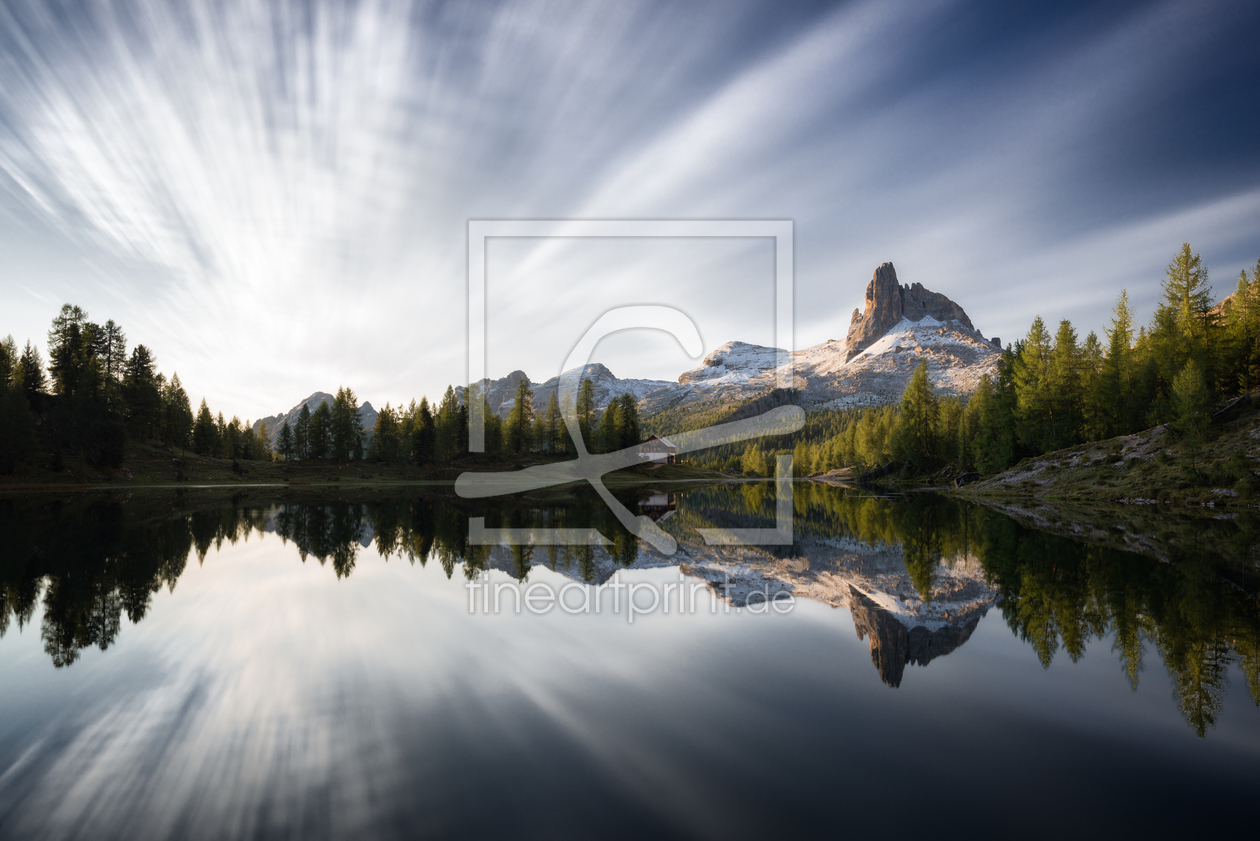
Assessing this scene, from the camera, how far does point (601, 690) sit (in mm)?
8578

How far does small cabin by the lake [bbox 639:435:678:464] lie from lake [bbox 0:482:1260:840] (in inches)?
3053

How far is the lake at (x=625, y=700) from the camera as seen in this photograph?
5449 mm

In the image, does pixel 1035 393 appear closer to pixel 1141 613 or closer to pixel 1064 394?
pixel 1064 394

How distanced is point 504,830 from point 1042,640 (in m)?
11.5

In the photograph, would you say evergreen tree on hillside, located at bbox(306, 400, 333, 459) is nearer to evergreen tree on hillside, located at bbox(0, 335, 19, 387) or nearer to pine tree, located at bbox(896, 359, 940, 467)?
evergreen tree on hillside, located at bbox(0, 335, 19, 387)

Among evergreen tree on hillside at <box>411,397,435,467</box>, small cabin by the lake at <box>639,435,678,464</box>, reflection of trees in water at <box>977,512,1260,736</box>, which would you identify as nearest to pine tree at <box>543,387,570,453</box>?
small cabin by the lake at <box>639,435,678,464</box>

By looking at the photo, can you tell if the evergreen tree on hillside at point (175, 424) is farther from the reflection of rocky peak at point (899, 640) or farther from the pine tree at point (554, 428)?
the reflection of rocky peak at point (899, 640)

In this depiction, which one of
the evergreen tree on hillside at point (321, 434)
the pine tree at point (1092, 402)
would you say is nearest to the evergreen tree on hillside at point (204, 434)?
the evergreen tree on hillside at point (321, 434)

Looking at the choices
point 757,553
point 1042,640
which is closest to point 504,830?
point 1042,640

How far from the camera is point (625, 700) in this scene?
8219 millimetres

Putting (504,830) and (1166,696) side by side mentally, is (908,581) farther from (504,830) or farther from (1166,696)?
(504,830)

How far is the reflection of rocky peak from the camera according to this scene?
32.1ft

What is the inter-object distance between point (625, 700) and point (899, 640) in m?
6.31

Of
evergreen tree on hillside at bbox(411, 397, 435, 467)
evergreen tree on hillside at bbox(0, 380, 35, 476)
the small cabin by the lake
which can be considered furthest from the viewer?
the small cabin by the lake
